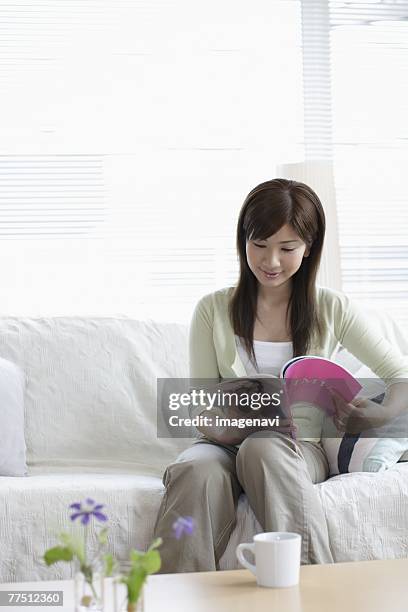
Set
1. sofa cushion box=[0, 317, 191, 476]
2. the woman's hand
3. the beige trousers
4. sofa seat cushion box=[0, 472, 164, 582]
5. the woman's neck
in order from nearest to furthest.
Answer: the beige trousers, sofa seat cushion box=[0, 472, 164, 582], the woman's hand, the woman's neck, sofa cushion box=[0, 317, 191, 476]

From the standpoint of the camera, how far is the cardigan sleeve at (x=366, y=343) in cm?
218

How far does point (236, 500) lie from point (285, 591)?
2.24 ft

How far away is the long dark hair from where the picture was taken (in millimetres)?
2127

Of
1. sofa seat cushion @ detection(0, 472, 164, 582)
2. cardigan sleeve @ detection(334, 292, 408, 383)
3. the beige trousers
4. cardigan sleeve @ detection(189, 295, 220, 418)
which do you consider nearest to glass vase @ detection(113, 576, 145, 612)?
the beige trousers

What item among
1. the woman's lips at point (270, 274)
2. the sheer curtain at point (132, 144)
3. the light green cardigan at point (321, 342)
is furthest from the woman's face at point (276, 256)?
the sheer curtain at point (132, 144)

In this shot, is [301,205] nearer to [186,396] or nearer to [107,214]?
[186,396]

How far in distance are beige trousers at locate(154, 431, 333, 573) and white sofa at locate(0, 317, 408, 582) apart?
69 mm

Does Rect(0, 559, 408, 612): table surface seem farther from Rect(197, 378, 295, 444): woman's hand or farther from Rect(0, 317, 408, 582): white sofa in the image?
Rect(197, 378, 295, 444): woman's hand

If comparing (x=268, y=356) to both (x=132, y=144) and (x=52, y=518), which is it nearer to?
(x=52, y=518)

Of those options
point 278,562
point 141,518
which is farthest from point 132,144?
point 278,562

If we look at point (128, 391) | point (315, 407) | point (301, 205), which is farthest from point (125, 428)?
point (301, 205)

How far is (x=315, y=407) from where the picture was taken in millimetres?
2115

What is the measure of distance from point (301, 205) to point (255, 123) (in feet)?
3.72

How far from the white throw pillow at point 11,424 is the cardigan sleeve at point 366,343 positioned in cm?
90
